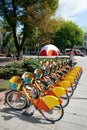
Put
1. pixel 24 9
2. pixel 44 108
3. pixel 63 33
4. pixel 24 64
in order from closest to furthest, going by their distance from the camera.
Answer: pixel 44 108 < pixel 24 64 < pixel 24 9 < pixel 63 33

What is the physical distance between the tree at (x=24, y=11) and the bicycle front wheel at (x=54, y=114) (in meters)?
23.9

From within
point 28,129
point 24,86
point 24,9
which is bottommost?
point 28,129

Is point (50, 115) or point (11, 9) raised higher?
point (11, 9)

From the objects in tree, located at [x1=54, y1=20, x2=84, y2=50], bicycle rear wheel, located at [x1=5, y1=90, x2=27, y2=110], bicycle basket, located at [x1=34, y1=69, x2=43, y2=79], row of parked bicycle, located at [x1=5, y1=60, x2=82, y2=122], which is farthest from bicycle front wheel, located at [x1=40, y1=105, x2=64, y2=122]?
tree, located at [x1=54, y1=20, x2=84, y2=50]

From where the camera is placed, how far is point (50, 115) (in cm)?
605

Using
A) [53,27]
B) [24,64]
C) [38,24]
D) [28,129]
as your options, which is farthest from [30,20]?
[28,129]

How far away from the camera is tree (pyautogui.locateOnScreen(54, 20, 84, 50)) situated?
74750 millimetres

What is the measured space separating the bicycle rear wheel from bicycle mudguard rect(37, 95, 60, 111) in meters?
0.82

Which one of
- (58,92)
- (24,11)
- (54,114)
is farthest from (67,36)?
(54,114)

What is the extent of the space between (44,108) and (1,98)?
1790 mm

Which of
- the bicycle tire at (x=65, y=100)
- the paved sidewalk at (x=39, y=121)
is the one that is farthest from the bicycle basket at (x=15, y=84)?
the bicycle tire at (x=65, y=100)

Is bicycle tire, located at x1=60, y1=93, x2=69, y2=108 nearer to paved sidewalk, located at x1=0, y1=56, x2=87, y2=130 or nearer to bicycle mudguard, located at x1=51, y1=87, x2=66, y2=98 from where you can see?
paved sidewalk, located at x1=0, y1=56, x2=87, y2=130

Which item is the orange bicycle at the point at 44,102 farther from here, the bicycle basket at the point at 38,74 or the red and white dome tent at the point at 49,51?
the red and white dome tent at the point at 49,51

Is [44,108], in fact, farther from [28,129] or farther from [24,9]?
[24,9]
